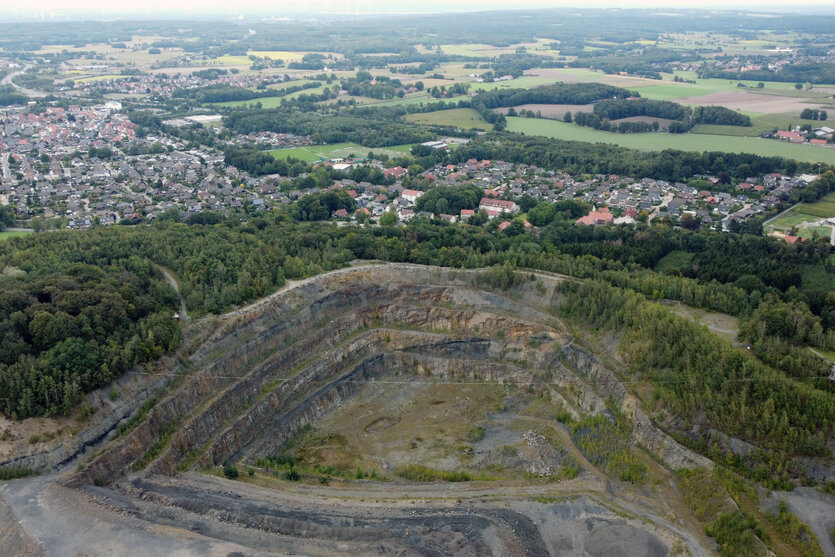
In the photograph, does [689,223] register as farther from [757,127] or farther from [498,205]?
[757,127]

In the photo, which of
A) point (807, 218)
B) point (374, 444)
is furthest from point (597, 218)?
point (374, 444)

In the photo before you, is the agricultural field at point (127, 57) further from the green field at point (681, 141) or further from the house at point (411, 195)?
the house at point (411, 195)

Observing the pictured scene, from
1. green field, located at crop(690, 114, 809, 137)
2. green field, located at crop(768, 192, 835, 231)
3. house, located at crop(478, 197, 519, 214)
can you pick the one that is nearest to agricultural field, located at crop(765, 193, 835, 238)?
green field, located at crop(768, 192, 835, 231)

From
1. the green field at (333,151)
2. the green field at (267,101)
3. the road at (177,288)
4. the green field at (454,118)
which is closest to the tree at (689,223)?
the green field at (333,151)

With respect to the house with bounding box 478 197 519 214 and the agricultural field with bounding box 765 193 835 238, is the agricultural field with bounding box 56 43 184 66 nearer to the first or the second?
the house with bounding box 478 197 519 214

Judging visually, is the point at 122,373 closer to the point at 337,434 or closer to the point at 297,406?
the point at 297,406

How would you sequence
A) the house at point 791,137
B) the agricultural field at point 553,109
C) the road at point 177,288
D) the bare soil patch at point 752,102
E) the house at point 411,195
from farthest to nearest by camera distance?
the agricultural field at point 553,109, the bare soil patch at point 752,102, the house at point 791,137, the house at point 411,195, the road at point 177,288
